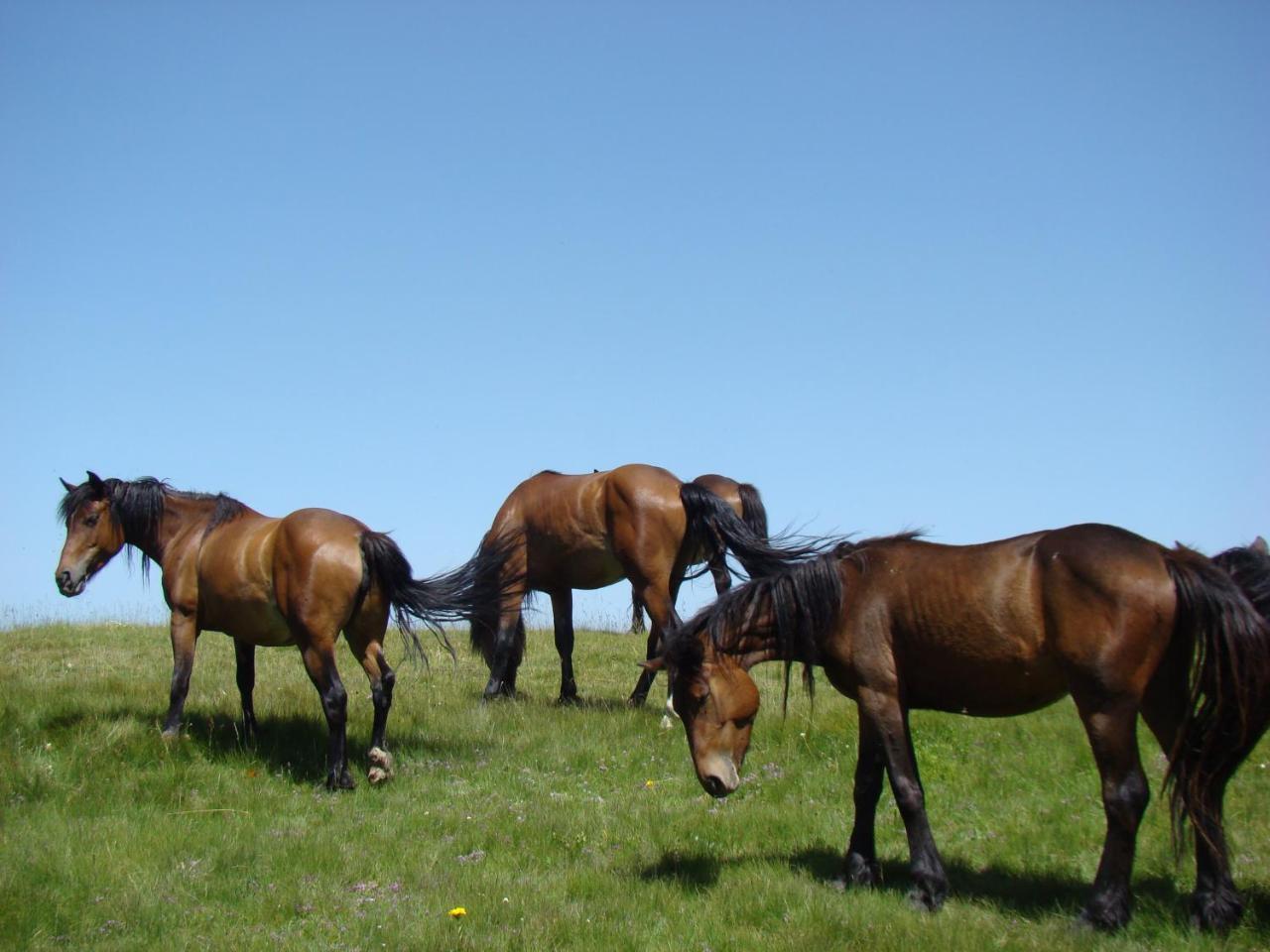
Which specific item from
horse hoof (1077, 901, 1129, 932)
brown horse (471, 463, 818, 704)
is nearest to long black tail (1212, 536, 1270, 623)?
horse hoof (1077, 901, 1129, 932)

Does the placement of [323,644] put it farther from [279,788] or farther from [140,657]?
[140,657]

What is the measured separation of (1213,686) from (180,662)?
8345 mm

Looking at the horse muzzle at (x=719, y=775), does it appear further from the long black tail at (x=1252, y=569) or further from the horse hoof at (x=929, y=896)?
the long black tail at (x=1252, y=569)

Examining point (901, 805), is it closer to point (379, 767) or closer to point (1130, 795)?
point (1130, 795)

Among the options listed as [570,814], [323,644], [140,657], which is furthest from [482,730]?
[140,657]

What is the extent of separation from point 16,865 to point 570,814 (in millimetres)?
3505

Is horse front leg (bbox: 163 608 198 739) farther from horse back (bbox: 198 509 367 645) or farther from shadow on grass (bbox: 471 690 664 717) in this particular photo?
shadow on grass (bbox: 471 690 664 717)

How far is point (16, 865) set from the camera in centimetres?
695

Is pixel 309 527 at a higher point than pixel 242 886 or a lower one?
higher

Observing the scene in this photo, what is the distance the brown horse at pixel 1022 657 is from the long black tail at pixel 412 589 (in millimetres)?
3642

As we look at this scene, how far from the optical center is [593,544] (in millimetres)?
11961

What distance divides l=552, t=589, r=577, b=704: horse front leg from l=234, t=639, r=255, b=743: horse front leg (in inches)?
126

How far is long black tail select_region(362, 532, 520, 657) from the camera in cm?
952

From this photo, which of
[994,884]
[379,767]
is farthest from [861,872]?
[379,767]
